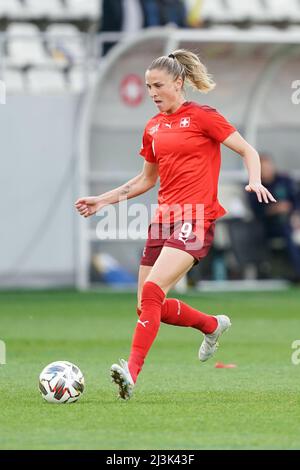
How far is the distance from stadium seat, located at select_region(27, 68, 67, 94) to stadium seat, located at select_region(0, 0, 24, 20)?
3719 mm

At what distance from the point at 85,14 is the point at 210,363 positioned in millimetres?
16302

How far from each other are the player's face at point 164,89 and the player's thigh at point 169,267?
39.9 inches

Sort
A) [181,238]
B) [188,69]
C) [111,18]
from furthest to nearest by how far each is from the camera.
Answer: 1. [111,18]
2. [188,69]
3. [181,238]

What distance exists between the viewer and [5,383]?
9.93m

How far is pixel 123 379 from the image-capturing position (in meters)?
8.45

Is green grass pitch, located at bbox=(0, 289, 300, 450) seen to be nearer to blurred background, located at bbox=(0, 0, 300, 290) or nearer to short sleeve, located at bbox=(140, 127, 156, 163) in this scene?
short sleeve, located at bbox=(140, 127, 156, 163)

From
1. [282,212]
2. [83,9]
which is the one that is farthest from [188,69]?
[83,9]

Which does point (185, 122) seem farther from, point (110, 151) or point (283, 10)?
point (283, 10)

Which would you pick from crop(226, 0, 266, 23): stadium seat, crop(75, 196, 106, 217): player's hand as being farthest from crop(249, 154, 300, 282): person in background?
crop(75, 196, 106, 217): player's hand

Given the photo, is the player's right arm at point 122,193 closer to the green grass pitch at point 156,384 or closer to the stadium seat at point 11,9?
the green grass pitch at point 156,384

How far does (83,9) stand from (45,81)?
4893 millimetres

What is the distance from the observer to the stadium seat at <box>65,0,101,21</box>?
87.6 ft

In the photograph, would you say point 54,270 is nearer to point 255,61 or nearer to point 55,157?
point 55,157
